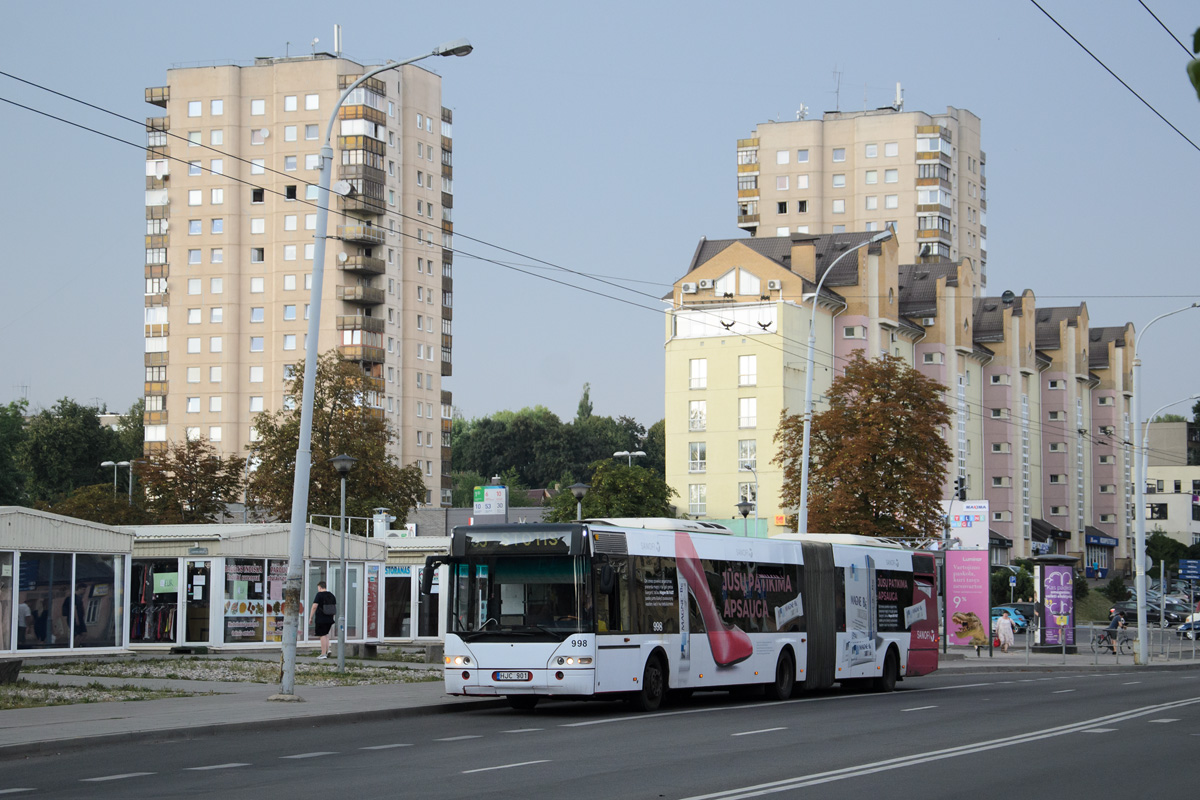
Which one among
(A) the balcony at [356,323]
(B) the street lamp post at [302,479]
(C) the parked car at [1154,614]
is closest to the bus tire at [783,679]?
(B) the street lamp post at [302,479]

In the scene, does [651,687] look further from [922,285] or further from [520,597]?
[922,285]

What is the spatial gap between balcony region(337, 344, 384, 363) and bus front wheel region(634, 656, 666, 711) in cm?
8268

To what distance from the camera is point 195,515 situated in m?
70.2

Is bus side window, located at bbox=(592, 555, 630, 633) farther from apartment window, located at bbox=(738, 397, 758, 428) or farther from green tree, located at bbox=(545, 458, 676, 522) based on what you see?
apartment window, located at bbox=(738, 397, 758, 428)

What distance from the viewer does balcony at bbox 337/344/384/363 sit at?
103m

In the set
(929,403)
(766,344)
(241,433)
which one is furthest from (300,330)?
(929,403)

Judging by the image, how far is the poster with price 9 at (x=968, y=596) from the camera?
158ft

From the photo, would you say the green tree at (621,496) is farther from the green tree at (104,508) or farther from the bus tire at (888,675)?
the bus tire at (888,675)

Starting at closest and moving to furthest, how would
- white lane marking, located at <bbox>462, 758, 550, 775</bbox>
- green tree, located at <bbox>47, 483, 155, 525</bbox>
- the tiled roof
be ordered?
white lane marking, located at <bbox>462, 758, 550, 775</bbox> < green tree, located at <bbox>47, 483, 155, 525</bbox> < the tiled roof

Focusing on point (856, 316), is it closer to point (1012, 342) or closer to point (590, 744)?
point (1012, 342)

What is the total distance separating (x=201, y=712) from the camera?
1953 centimetres

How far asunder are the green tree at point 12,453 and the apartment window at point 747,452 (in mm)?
41099

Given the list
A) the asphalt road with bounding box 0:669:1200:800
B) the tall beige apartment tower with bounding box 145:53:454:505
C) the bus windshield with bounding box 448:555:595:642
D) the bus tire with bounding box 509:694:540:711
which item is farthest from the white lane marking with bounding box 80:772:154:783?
the tall beige apartment tower with bounding box 145:53:454:505

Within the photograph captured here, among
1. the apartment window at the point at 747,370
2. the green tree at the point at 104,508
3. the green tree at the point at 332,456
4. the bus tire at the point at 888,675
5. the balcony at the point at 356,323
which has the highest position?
the balcony at the point at 356,323
